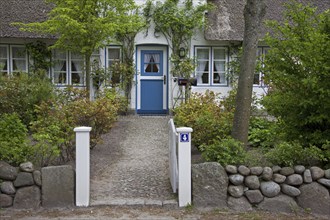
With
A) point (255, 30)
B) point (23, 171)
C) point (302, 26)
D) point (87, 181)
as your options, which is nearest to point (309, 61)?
point (302, 26)

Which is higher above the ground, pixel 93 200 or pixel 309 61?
pixel 309 61

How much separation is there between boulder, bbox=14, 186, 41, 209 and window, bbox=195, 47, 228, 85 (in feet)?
31.4

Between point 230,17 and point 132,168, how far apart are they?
8.27 meters

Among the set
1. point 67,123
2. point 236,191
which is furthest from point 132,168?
point 236,191

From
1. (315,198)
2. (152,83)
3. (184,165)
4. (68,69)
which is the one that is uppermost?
(68,69)

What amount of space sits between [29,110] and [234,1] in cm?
821

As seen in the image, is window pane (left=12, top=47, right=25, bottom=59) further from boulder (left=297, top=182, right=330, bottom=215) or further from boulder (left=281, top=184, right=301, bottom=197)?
boulder (left=297, top=182, right=330, bottom=215)

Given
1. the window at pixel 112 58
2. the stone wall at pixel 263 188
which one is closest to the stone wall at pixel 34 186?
the stone wall at pixel 263 188

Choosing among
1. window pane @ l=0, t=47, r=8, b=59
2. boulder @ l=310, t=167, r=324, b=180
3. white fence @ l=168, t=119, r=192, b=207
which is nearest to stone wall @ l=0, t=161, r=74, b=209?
white fence @ l=168, t=119, r=192, b=207

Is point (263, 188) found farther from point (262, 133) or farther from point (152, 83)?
point (152, 83)

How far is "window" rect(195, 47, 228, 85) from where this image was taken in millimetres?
14914

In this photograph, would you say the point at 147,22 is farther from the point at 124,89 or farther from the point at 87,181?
the point at 87,181

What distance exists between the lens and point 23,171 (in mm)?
6129

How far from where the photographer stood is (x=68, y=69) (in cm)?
1489
